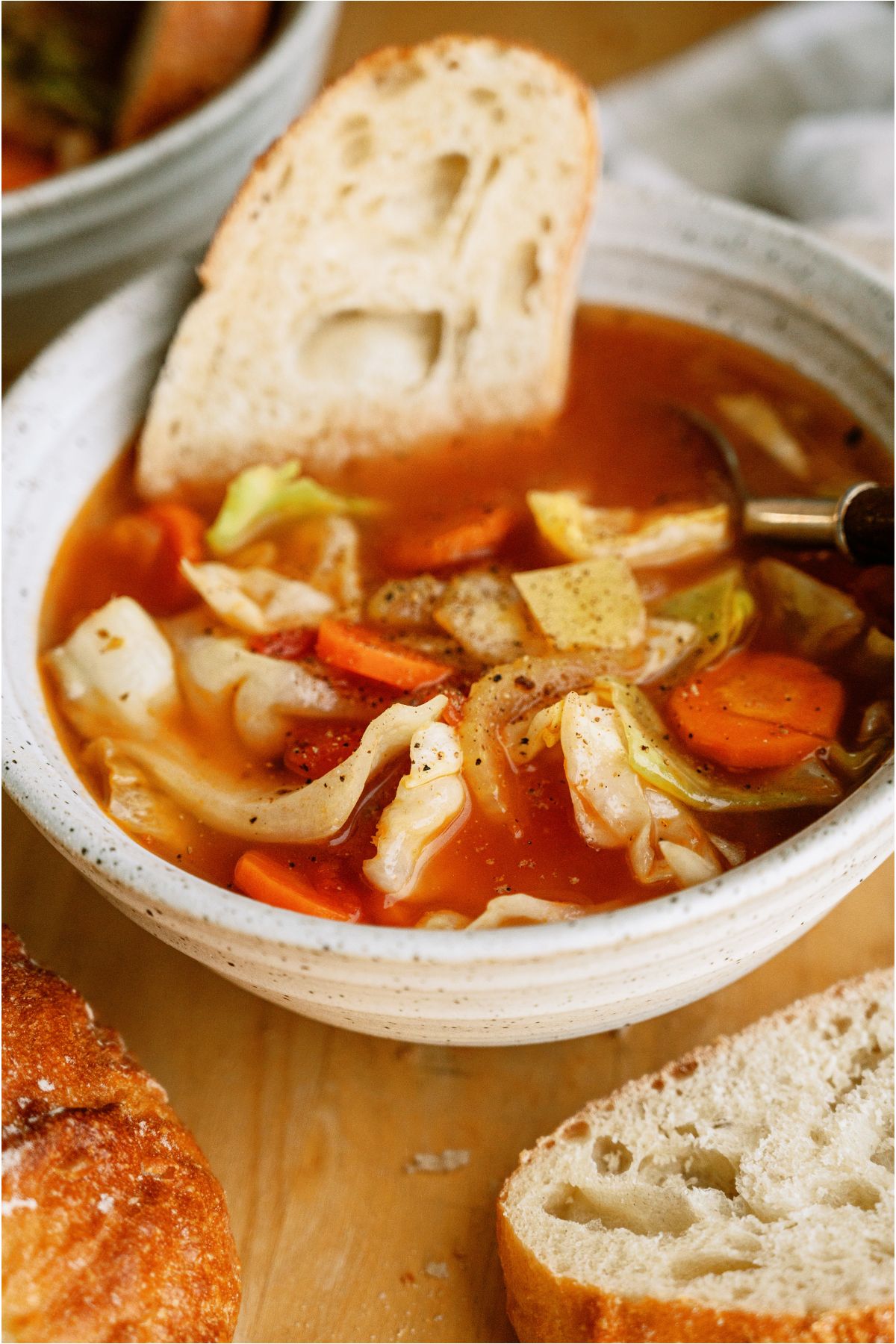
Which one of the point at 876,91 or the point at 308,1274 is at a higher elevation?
the point at 876,91

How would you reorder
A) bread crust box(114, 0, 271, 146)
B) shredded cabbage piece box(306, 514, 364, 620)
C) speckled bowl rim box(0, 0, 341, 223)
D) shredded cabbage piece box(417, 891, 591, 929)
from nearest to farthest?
shredded cabbage piece box(417, 891, 591, 929), shredded cabbage piece box(306, 514, 364, 620), speckled bowl rim box(0, 0, 341, 223), bread crust box(114, 0, 271, 146)

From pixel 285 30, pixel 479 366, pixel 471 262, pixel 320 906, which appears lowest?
pixel 320 906

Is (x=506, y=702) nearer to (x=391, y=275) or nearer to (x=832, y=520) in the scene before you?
(x=832, y=520)

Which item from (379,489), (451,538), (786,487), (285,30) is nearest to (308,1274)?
(451,538)

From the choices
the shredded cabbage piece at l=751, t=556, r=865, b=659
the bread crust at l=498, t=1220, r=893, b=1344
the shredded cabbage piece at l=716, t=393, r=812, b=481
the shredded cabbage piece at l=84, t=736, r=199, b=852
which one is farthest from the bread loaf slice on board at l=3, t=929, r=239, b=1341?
the shredded cabbage piece at l=716, t=393, r=812, b=481

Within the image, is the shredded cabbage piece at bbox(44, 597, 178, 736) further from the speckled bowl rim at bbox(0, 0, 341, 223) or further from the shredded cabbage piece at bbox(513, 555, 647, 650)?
the speckled bowl rim at bbox(0, 0, 341, 223)

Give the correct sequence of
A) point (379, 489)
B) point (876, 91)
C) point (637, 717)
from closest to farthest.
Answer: point (637, 717) < point (379, 489) < point (876, 91)

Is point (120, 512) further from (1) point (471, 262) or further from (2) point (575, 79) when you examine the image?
(2) point (575, 79)
